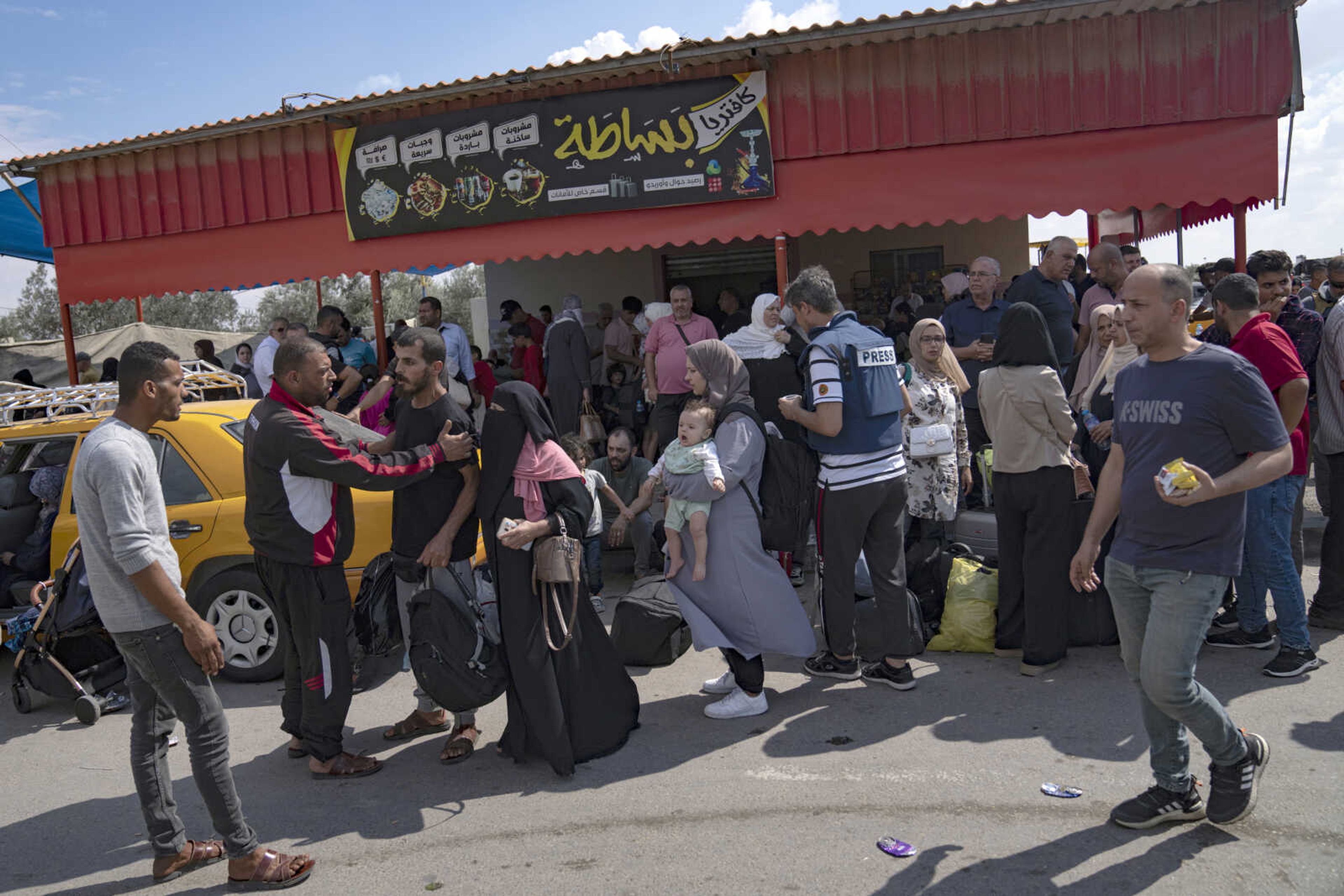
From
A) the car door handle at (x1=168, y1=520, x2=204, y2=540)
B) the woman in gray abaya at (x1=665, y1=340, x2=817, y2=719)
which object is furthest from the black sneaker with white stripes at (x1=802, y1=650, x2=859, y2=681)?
the car door handle at (x1=168, y1=520, x2=204, y2=540)

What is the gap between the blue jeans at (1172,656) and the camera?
326 cm

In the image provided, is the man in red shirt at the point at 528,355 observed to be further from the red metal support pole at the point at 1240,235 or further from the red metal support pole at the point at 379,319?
the red metal support pole at the point at 1240,235

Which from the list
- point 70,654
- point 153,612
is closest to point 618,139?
point 70,654

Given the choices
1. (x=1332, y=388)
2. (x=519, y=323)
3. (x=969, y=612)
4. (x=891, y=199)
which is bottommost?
(x=969, y=612)

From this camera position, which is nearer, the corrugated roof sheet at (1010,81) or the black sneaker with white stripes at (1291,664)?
the black sneaker with white stripes at (1291,664)

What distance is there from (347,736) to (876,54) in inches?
268

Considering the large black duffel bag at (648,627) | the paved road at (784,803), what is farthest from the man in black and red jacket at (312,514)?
the large black duffel bag at (648,627)

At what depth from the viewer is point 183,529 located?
225 inches

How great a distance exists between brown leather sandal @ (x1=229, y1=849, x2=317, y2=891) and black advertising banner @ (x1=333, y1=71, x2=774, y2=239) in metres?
6.65

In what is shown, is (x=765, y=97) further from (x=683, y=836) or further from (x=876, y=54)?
(x=683, y=836)

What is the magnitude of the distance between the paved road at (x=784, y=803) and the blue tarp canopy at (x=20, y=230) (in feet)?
30.5

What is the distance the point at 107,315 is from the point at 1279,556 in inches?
1612

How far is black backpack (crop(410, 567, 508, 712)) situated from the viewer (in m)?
4.29

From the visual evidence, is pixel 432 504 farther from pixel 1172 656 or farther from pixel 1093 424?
pixel 1093 424
